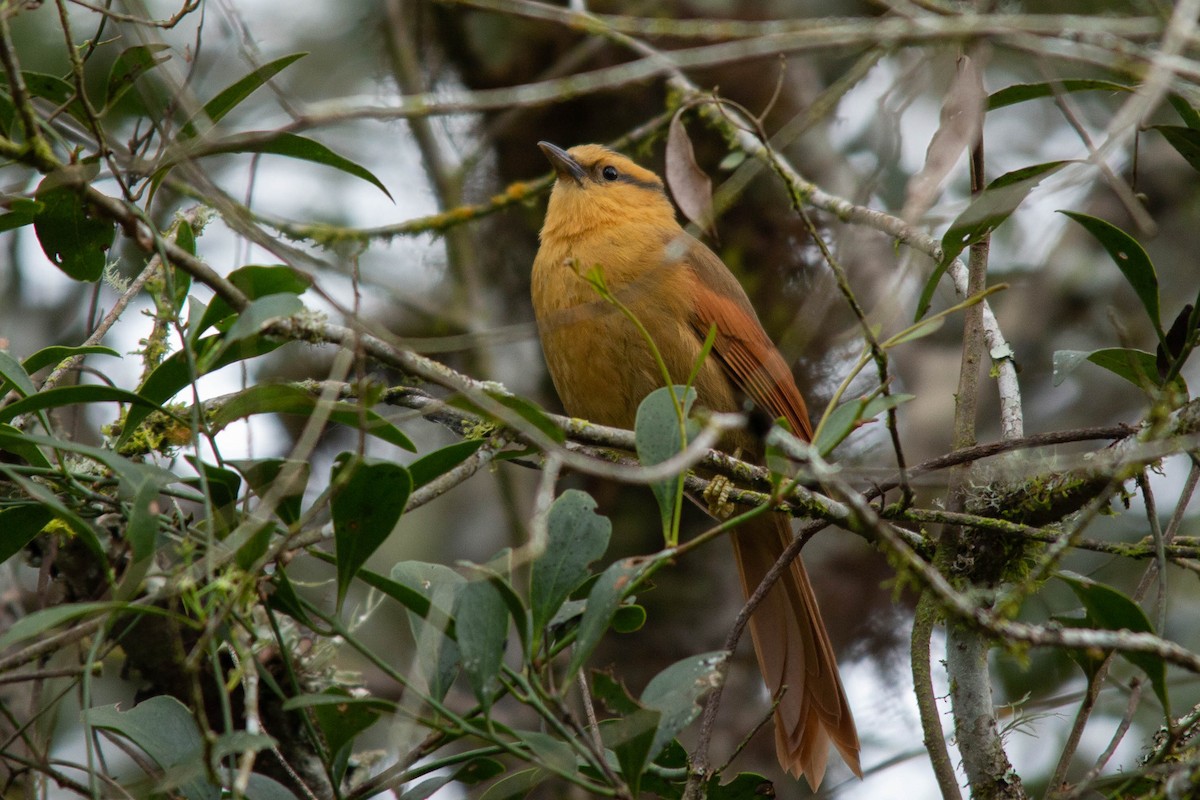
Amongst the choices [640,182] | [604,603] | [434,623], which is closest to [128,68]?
[434,623]

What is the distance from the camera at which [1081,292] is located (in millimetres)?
6340

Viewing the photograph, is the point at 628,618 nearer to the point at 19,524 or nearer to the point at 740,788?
the point at 740,788

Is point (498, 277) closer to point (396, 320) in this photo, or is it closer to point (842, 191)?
point (396, 320)

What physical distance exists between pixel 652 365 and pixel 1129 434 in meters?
1.62

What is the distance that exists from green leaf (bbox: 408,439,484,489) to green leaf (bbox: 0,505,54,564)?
61 cm

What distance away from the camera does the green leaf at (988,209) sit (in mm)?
2229

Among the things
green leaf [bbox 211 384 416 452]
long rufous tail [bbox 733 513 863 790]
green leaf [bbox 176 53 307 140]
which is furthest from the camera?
long rufous tail [bbox 733 513 863 790]

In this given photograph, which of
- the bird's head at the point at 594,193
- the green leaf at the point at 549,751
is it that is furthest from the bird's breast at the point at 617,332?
the green leaf at the point at 549,751

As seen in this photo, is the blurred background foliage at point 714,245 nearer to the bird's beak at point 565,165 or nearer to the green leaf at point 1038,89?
the bird's beak at point 565,165

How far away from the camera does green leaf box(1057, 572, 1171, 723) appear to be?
5.78 feet

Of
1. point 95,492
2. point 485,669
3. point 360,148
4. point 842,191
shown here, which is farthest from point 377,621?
point 485,669

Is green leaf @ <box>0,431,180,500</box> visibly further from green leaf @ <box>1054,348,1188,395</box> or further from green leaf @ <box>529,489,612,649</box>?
green leaf @ <box>1054,348,1188,395</box>

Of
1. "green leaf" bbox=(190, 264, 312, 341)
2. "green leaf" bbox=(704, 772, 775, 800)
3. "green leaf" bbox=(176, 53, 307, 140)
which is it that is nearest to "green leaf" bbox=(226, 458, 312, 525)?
"green leaf" bbox=(190, 264, 312, 341)

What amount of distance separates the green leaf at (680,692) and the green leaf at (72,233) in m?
1.33
